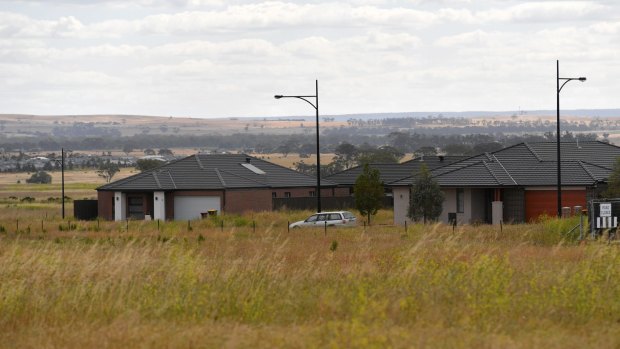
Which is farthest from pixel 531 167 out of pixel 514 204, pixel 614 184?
pixel 614 184

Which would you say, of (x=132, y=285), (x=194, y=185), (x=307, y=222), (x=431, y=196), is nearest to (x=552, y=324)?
(x=132, y=285)

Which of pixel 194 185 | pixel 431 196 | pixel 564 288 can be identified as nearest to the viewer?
pixel 564 288

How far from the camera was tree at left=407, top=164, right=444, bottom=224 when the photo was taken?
5781cm

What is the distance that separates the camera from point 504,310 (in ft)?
60.1

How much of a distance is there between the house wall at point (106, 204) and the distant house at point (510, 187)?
1987cm

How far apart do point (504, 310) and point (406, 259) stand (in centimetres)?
493

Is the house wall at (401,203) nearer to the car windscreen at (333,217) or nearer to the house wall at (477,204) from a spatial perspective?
the house wall at (477,204)

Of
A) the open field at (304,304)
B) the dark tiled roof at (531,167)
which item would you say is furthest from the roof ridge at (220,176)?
the open field at (304,304)

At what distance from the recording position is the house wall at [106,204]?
73188 millimetres

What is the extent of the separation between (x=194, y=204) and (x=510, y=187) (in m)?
21.0

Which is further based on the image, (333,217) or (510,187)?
(510,187)

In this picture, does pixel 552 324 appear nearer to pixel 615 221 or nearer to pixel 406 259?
pixel 406 259

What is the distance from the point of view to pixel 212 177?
73.6 metres

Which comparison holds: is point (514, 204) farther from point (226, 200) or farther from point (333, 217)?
point (226, 200)
